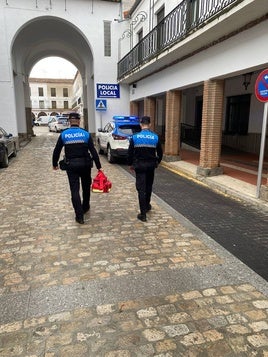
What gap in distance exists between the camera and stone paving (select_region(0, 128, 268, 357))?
251cm

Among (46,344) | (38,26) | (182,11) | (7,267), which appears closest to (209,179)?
(182,11)

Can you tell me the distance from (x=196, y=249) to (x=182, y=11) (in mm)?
8613

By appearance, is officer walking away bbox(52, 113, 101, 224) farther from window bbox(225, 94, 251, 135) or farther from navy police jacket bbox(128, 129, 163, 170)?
window bbox(225, 94, 251, 135)

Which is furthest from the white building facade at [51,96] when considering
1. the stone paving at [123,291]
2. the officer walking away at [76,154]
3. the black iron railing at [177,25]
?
the stone paving at [123,291]

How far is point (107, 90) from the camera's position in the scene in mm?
18031

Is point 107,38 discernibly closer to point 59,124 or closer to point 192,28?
point 192,28

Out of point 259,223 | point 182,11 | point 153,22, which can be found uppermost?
point 153,22

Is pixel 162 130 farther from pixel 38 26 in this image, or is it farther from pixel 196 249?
pixel 196 249

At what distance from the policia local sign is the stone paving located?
44.7 ft

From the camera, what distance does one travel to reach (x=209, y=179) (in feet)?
28.6

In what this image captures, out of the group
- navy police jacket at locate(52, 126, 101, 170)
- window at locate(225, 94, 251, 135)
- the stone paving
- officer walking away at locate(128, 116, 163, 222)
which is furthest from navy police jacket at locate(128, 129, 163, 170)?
window at locate(225, 94, 251, 135)

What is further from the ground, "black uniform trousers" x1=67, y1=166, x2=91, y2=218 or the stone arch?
the stone arch

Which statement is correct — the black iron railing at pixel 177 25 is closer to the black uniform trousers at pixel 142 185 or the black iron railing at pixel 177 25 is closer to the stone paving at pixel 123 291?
the black uniform trousers at pixel 142 185

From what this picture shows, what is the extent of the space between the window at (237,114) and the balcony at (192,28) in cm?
454
